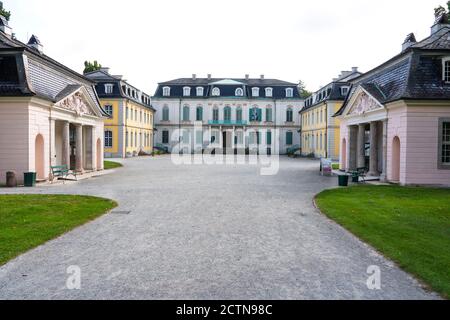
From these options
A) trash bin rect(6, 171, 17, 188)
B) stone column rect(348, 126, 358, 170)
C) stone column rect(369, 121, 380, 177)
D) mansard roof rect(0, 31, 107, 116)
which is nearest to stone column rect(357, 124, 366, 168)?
stone column rect(348, 126, 358, 170)

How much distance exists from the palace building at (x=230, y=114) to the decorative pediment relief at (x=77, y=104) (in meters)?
35.8

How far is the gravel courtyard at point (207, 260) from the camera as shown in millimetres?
5363

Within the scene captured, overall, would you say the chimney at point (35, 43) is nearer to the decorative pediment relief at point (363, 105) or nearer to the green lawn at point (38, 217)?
the green lawn at point (38, 217)

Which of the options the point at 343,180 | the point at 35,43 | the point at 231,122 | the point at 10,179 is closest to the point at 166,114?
the point at 231,122

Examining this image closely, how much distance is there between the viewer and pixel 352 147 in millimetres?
26469

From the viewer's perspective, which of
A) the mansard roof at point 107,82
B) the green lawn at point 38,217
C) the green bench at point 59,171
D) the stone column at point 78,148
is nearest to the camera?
the green lawn at point 38,217

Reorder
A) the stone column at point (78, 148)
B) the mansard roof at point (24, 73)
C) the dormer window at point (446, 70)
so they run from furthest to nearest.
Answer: the stone column at point (78, 148), the dormer window at point (446, 70), the mansard roof at point (24, 73)

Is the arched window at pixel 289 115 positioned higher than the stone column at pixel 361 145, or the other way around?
the arched window at pixel 289 115

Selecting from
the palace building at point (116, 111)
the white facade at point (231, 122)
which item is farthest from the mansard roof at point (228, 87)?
the palace building at point (116, 111)

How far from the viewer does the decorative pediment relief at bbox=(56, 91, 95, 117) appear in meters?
21.4

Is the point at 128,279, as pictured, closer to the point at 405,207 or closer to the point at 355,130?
the point at 405,207

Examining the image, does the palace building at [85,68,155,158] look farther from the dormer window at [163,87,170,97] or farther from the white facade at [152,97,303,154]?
the white facade at [152,97,303,154]
